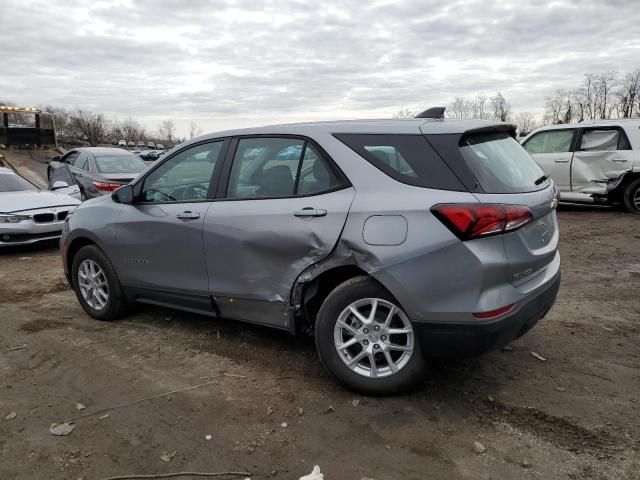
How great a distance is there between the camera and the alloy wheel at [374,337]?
125 inches

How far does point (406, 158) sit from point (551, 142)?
30.0ft

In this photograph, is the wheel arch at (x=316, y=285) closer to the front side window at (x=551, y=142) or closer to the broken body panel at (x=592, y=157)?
the broken body panel at (x=592, y=157)

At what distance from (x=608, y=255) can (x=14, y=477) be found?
704cm

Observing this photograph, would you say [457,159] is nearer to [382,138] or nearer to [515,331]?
[382,138]

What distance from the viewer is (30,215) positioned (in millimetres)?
8102

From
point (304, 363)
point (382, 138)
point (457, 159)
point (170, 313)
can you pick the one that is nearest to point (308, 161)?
point (382, 138)

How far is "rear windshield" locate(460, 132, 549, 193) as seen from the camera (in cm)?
309

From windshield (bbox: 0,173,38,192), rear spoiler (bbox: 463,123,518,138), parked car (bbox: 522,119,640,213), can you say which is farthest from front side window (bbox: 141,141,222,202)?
parked car (bbox: 522,119,640,213)

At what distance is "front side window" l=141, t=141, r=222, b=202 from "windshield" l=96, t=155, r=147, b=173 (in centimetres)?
764

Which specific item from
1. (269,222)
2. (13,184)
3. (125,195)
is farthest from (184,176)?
(13,184)

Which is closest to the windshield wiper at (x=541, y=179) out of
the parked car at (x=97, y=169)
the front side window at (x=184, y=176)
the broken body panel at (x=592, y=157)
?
the front side window at (x=184, y=176)

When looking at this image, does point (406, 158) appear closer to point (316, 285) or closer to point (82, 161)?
point (316, 285)

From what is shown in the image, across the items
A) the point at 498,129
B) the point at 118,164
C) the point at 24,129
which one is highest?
the point at 24,129

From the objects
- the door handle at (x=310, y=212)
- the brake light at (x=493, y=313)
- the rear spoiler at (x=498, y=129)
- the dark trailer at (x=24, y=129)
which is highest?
the dark trailer at (x=24, y=129)
